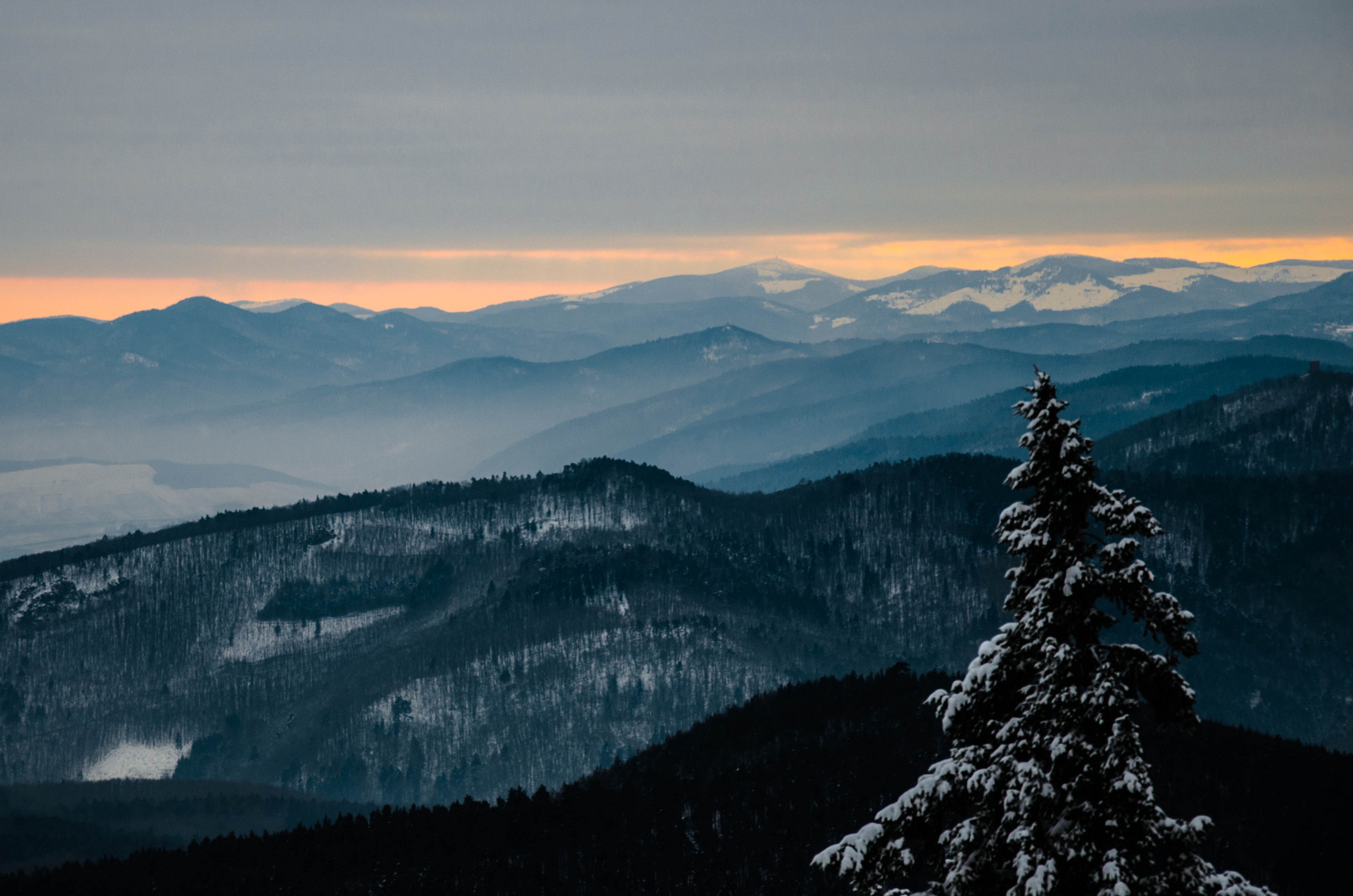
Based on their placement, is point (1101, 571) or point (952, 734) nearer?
point (1101, 571)

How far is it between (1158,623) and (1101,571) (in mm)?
1679

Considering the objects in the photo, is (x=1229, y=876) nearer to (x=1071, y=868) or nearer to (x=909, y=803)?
(x=1071, y=868)

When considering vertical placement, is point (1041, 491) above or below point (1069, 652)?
above

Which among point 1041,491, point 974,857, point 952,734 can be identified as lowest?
point 974,857

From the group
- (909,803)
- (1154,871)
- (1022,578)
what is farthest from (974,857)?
(1022,578)

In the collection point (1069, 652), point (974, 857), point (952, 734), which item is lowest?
point (974, 857)

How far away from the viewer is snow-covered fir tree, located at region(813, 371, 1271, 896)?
1216 inches

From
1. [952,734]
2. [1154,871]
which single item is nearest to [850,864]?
[952,734]

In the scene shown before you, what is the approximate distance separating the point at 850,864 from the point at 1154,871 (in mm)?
6791

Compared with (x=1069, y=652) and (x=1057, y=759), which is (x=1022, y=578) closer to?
(x=1069, y=652)

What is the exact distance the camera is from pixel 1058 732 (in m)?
32.1

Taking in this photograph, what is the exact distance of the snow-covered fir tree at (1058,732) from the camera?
1216 inches

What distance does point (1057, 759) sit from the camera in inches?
1248

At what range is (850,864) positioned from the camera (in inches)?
1280
